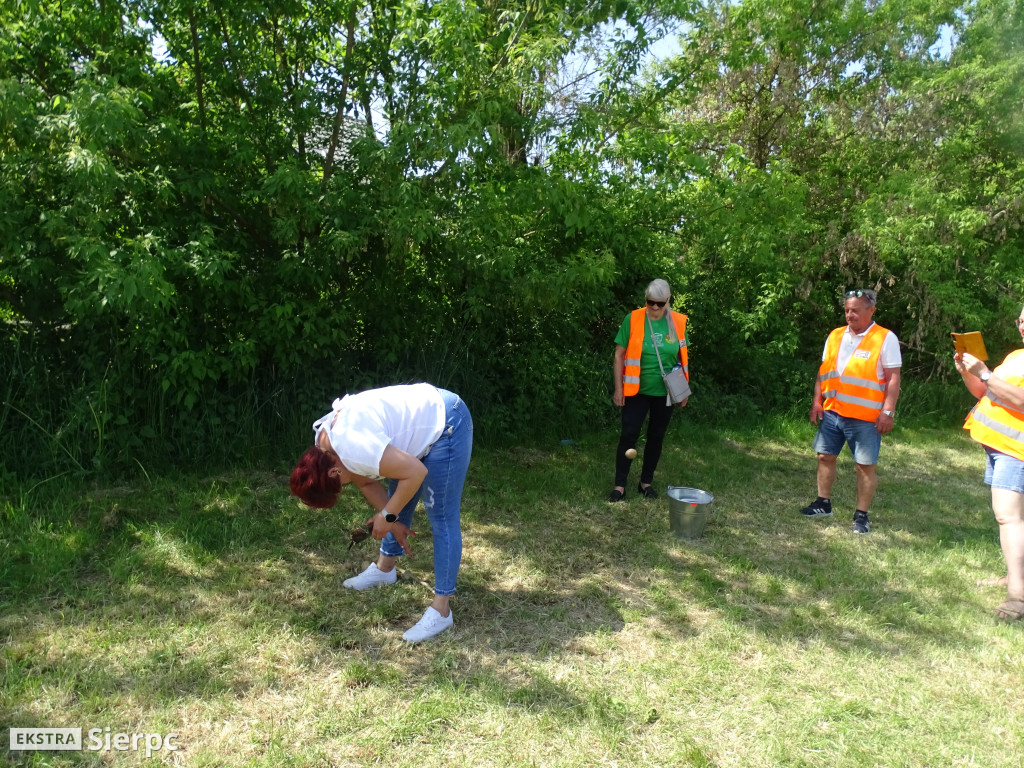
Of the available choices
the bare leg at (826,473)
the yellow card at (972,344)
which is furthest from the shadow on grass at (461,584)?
the yellow card at (972,344)

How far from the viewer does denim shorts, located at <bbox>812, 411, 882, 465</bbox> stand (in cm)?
478

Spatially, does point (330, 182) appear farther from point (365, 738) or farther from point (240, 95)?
point (365, 738)

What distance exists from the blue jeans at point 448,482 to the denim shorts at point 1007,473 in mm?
2748

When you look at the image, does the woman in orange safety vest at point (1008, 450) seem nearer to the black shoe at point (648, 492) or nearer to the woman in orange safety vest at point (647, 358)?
the woman in orange safety vest at point (647, 358)

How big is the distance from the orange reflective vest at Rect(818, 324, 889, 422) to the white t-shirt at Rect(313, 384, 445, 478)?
3.01 m

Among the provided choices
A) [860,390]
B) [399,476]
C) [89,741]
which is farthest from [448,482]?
[860,390]

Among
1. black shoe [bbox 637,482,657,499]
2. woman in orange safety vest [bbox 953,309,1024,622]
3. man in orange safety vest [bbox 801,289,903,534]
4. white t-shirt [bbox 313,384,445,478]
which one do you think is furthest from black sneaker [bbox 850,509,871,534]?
white t-shirt [bbox 313,384,445,478]

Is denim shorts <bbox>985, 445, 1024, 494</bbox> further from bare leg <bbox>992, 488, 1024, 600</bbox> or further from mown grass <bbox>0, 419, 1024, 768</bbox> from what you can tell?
mown grass <bbox>0, 419, 1024, 768</bbox>

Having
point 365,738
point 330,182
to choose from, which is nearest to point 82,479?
point 330,182

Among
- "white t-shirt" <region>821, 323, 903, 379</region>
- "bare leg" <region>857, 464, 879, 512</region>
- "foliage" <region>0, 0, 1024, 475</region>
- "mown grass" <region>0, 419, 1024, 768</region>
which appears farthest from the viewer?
"bare leg" <region>857, 464, 879, 512</region>

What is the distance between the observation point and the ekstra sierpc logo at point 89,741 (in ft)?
8.39

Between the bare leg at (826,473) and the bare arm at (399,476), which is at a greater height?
the bare arm at (399,476)

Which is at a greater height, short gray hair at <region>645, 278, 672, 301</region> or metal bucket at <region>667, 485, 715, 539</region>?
A: short gray hair at <region>645, 278, 672, 301</region>

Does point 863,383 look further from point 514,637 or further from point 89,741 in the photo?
point 89,741
